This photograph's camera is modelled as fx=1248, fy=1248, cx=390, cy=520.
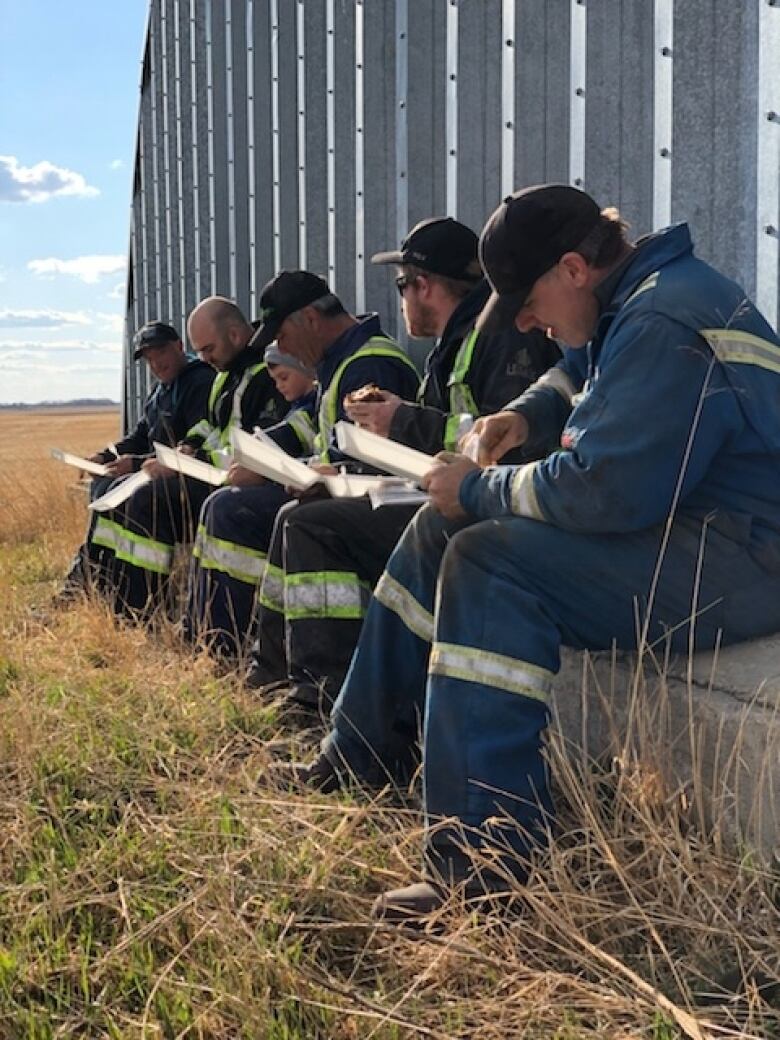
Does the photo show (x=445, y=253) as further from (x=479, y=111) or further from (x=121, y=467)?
(x=121, y=467)

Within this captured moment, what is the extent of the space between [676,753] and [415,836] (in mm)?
641

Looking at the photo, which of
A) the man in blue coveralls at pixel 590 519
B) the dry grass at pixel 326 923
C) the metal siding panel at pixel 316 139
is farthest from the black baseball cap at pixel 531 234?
the metal siding panel at pixel 316 139

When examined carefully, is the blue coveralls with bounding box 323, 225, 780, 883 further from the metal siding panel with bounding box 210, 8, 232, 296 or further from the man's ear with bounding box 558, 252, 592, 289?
the metal siding panel with bounding box 210, 8, 232, 296

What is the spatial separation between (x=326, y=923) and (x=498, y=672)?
0.63 m

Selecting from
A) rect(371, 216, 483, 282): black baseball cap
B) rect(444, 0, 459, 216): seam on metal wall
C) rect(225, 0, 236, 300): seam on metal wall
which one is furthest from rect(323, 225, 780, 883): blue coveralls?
rect(225, 0, 236, 300): seam on metal wall

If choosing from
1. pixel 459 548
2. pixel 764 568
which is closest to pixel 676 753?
pixel 764 568

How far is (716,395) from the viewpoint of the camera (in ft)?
8.79

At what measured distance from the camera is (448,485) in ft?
9.73

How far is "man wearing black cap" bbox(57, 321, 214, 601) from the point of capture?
22.2 feet

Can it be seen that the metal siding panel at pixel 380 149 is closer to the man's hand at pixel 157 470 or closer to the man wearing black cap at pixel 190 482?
the man wearing black cap at pixel 190 482

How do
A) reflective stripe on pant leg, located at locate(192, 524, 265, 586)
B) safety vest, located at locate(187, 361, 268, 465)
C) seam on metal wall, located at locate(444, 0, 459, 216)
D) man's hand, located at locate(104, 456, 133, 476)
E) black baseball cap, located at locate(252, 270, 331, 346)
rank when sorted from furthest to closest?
man's hand, located at locate(104, 456, 133, 476)
safety vest, located at locate(187, 361, 268, 465)
seam on metal wall, located at locate(444, 0, 459, 216)
black baseball cap, located at locate(252, 270, 331, 346)
reflective stripe on pant leg, located at locate(192, 524, 265, 586)

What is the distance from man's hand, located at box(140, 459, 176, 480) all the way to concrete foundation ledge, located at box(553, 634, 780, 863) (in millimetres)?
3472

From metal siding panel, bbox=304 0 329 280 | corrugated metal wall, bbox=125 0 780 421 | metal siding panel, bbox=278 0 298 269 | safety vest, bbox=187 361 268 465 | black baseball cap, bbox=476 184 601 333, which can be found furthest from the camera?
metal siding panel, bbox=278 0 298 269

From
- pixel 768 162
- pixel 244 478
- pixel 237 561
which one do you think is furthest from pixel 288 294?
pixel 768 162
